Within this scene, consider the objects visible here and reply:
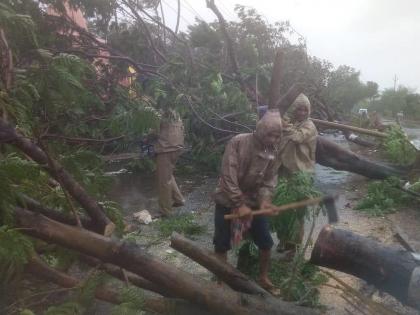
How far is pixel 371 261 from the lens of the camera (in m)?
3.01

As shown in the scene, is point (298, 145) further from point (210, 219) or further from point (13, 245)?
point (13, 245)

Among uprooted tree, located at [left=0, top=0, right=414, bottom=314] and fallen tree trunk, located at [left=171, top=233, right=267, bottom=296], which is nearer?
uprooted tree, located at [left=0, top=0, right=414, bottom=314]

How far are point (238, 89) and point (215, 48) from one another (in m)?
3.81

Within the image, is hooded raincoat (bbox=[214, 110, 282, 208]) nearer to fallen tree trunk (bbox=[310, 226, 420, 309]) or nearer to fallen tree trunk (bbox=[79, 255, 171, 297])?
fallen tree trunk (bbox=[310, 226, 420, 309])

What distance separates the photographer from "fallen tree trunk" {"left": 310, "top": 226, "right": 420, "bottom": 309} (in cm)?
282

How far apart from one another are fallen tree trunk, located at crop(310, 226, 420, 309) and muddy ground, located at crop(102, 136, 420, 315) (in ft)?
0.94

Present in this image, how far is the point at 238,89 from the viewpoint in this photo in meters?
7.64

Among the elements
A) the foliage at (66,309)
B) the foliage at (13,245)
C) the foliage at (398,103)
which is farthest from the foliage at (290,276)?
the foliage at (398,103)

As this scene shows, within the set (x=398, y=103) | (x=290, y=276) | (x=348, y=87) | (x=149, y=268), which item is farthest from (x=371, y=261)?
(x=398, y=103)

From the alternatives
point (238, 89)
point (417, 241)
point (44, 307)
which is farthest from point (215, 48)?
point (44, 307)

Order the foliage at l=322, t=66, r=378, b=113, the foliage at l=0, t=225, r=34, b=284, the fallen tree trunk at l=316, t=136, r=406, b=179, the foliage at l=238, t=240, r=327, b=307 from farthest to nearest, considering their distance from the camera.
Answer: the foliage at l=322, t=66, r=378, b=113 → the fallen tree trunk at l=316, t=136, r=406, b=179 → the foliage at l=238, t=240, r=327, b=307 → the foliage at l=0, t=225, r=34, b=284

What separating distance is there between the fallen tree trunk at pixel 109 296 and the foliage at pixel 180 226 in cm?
211

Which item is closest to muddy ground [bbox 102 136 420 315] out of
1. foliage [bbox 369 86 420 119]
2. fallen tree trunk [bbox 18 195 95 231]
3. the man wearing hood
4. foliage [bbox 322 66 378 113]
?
the man wearing hood

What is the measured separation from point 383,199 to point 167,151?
3176 mm
